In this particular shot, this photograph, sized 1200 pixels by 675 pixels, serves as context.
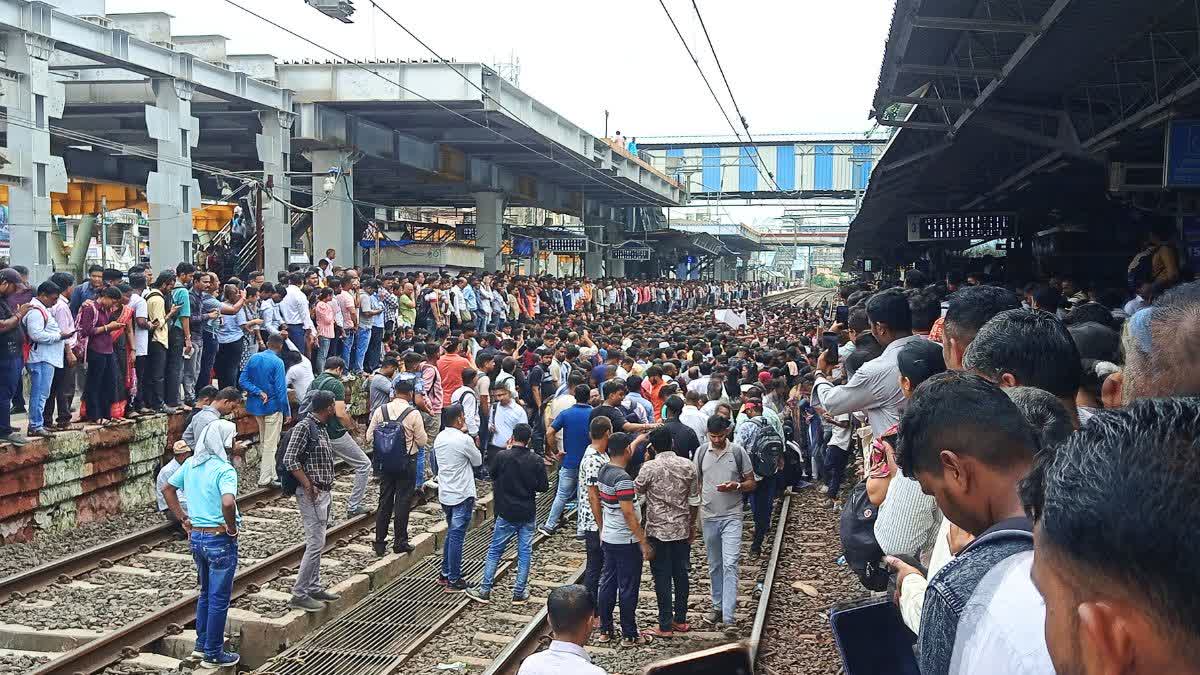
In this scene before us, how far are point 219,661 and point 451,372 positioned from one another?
6.22 metres

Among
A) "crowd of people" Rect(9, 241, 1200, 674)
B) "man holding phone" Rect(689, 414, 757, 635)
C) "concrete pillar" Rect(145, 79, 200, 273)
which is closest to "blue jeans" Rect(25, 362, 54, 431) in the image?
"crowd of people" Rect(9, 241, 1200, 674)

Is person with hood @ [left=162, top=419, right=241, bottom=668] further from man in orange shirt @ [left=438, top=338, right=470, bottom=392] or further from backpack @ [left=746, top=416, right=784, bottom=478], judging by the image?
man in orange shirt @ [left=438, top=338, right=470, bottom=392]

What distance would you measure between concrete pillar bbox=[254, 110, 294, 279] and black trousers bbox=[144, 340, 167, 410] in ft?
27.9

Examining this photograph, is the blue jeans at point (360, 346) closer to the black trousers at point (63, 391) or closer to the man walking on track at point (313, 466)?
the black trousers at point (63, 391)

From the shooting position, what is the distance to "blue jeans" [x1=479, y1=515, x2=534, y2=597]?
9.97 meters

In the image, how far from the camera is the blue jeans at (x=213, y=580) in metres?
8.00

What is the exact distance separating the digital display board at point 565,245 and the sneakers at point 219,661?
109ft

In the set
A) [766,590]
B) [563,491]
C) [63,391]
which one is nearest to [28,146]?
[63,391]

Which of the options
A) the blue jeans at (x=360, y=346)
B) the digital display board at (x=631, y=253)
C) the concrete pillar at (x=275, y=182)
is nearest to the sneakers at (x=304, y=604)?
the blue jeans at (x=360, y=346)

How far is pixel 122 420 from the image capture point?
1271 centimetres

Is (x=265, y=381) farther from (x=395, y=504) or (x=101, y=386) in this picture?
(x=395, y=504)

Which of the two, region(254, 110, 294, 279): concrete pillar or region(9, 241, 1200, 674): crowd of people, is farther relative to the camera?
region(254, 110, 294, 279): concrete pillar

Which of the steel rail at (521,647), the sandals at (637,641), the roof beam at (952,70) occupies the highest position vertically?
the roof beam at (952,70)

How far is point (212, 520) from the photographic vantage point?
7.93 meters
